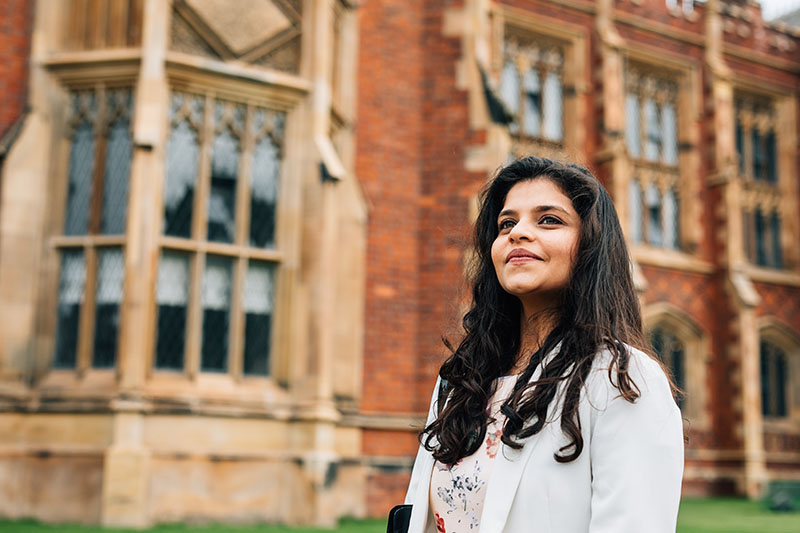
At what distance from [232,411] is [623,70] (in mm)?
A: 10044

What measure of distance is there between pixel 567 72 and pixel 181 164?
827cm

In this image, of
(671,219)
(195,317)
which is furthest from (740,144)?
(195,317)

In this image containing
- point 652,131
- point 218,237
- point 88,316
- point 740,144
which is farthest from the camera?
point 740,144

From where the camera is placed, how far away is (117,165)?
314 inches

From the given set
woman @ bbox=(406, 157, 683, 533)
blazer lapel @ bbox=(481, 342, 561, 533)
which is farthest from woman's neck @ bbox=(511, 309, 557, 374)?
blazer lapel @ bbox=(481, 342, 561, 533)

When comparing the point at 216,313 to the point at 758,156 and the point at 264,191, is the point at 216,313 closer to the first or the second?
the point at 264,191

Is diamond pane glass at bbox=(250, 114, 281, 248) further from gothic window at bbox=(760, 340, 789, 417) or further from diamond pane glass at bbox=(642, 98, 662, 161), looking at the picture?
gothic window at bbox=(760, 340, 789, 417)

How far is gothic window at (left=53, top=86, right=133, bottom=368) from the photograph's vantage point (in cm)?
766

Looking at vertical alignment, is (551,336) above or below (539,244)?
below

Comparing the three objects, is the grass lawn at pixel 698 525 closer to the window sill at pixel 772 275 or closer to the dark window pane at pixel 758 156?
the window sill at pixel 772 275

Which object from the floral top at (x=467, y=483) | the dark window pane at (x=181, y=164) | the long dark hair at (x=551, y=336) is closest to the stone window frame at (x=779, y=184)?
the dark window pane at (x=181, y=164)

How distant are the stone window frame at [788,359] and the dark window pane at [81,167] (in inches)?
484

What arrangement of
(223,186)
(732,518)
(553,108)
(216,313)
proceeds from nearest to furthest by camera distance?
(216,313)
(223,186)
(732,518)
(553,108)

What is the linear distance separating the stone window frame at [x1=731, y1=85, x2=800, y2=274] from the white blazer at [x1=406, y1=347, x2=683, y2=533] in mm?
15655
